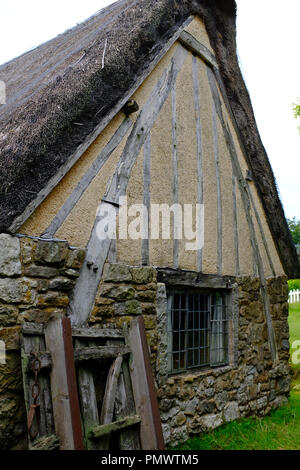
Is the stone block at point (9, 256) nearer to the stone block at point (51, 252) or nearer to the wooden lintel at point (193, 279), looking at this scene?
the stone block at point (51, 252)

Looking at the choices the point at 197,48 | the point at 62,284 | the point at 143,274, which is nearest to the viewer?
the point at 62,284

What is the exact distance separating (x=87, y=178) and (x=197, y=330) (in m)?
2.32

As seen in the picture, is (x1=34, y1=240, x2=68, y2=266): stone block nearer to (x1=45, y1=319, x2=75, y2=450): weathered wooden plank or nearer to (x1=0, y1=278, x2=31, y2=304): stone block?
(x1=0, y1=278, x2=31, y2=304): stone block

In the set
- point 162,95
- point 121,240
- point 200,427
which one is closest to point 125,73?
point 162,95

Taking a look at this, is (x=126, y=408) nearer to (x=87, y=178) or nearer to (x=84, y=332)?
(x=84, y=332)

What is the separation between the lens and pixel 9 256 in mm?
3205

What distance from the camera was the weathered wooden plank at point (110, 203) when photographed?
3697mm

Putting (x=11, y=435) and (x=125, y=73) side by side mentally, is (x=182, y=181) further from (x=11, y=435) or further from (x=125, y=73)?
(x=11, y=435)

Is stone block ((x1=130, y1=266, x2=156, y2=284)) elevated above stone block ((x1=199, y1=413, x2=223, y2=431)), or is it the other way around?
stone block ((x1=130, y1=266, x2=156, y2=284))

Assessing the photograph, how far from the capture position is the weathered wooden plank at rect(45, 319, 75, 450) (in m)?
2.94

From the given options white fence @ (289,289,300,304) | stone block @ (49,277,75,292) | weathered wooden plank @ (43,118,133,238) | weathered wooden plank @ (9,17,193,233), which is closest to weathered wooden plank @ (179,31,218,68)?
weathered wooden plank @ (9,17,193,233)

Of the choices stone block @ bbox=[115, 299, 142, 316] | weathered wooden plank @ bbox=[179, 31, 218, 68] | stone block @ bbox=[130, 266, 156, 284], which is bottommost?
stone block @ bbox=[115, 299, 142, 316]

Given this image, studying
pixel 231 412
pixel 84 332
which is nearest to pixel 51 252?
pixel 84 332

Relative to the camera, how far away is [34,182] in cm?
333
